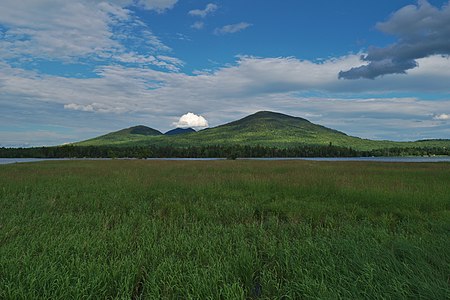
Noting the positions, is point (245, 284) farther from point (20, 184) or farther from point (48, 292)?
point (20, 184)

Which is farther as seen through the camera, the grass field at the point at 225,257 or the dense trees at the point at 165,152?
the dense trees at the point at 165,152

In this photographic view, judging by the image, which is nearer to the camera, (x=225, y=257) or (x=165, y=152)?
(x=225, y=257)

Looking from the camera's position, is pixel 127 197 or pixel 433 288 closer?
pixel 433 288

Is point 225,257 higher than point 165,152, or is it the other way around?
point 165,152

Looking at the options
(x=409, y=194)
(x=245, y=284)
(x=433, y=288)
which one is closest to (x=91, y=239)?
(x=245, y=284)

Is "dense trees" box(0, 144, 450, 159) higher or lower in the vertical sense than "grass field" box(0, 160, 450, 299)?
higher

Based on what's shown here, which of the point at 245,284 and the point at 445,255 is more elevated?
the point at 445,255

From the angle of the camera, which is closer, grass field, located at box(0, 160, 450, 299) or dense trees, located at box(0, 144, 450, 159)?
grass field, located at box(0, 160, 450, 299)

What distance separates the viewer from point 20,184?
14.6 m

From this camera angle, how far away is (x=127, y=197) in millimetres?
11594

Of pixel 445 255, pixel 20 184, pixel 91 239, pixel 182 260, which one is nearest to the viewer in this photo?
pixel 445 255

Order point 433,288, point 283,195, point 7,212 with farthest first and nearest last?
1. point 283,195
2. point 7,212
3. point 433,288

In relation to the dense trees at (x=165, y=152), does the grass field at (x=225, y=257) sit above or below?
below

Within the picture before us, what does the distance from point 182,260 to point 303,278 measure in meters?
2.24
